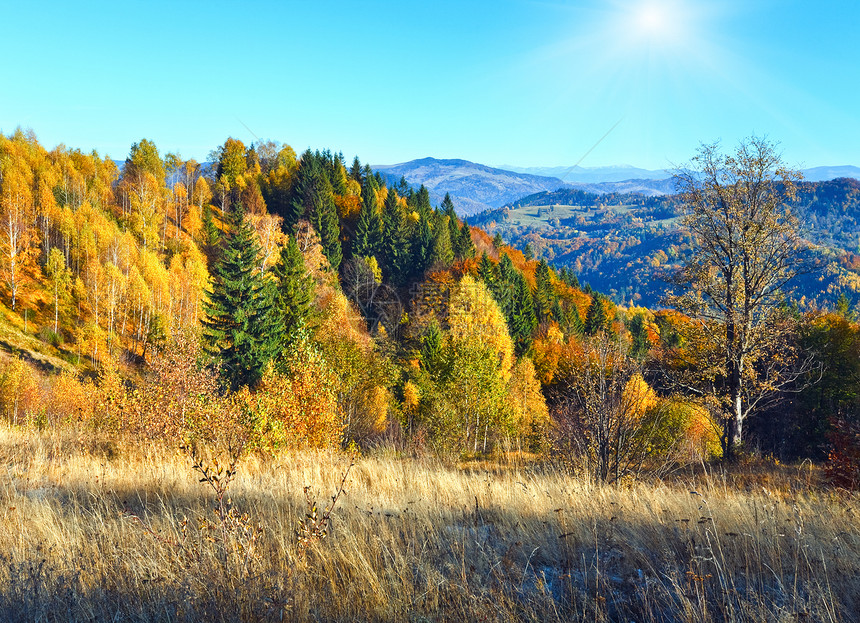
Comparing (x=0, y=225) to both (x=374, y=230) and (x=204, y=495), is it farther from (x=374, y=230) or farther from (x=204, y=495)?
(x=204, y=495)

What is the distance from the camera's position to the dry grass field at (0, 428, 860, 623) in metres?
3.16

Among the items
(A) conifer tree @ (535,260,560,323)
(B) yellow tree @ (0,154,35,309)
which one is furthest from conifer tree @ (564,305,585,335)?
(B) yellow tree @ (0,154,35,309)

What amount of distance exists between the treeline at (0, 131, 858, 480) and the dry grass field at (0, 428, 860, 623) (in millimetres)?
3544

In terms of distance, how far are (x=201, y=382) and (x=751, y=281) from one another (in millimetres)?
17898

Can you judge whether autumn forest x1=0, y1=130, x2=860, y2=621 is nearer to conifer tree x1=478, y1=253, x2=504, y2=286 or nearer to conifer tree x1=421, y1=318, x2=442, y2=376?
conifer tree x1=421, y1=318, x2=442, y2=376

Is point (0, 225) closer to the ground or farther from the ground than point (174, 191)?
closer to the ground

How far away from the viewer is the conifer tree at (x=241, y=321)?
35844 mm

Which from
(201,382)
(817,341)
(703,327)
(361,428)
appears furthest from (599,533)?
(817,341)

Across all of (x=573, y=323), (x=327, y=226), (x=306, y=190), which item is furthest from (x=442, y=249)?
(x=306, y=190)

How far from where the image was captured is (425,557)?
4.00 m

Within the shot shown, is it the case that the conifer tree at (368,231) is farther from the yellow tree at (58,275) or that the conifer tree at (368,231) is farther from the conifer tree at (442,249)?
the yellow tree at (58,275)

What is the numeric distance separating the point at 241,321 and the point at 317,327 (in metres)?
5.67

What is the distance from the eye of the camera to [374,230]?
7612 cm

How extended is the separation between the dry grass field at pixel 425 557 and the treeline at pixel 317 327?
354cm
